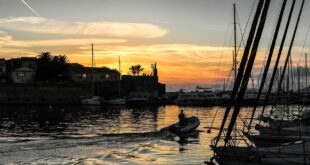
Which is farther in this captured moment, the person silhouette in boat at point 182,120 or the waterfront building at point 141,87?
the waterfront building at point 141,87

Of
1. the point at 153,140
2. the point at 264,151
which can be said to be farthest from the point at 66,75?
the point at 264,151

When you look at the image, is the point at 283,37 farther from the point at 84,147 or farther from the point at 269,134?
the point at 84,147

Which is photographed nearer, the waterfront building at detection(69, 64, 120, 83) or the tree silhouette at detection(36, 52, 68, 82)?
the tree silhouette at detection(36, 52, 68, 82)

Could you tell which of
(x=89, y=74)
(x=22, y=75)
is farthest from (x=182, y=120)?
(x=89, y=74)

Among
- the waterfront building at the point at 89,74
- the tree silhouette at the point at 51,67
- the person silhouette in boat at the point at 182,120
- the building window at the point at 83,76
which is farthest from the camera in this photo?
the building window at the point at 83,76

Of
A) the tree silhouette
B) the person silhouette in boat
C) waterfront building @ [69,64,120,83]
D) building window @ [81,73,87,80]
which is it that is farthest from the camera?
building window @ [81,73,87,80]

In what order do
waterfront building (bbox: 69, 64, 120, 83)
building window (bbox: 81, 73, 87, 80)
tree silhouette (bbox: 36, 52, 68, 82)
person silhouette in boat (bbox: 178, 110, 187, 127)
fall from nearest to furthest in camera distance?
person silhouette in boat (bbox: 178, 110, 187, 127)
tree silhouette (bbox: 36, 52, 68, 82)
waterfront building (bbox: 69, 64, 120, 83)
building window (bbox: 81, 73, 87, 80)

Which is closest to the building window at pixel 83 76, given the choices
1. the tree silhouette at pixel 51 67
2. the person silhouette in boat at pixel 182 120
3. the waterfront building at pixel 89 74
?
the waterfront building at pixel 89 74

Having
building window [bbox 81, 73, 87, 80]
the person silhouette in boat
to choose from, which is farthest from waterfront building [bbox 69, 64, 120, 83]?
the person silhouette in boat

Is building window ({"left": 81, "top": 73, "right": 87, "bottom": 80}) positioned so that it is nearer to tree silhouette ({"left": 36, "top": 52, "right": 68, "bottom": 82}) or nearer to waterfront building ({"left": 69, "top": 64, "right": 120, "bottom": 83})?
waterfront building ({"left": 69, "top": 64, "right": 120, "bottom": 83})

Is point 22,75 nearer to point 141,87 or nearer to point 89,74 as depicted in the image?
point 89,74

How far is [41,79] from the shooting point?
172m

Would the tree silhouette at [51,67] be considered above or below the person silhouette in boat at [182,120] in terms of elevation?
above

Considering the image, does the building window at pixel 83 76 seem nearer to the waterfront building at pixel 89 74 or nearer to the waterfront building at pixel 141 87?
the waterfront building at pixel 89 74
